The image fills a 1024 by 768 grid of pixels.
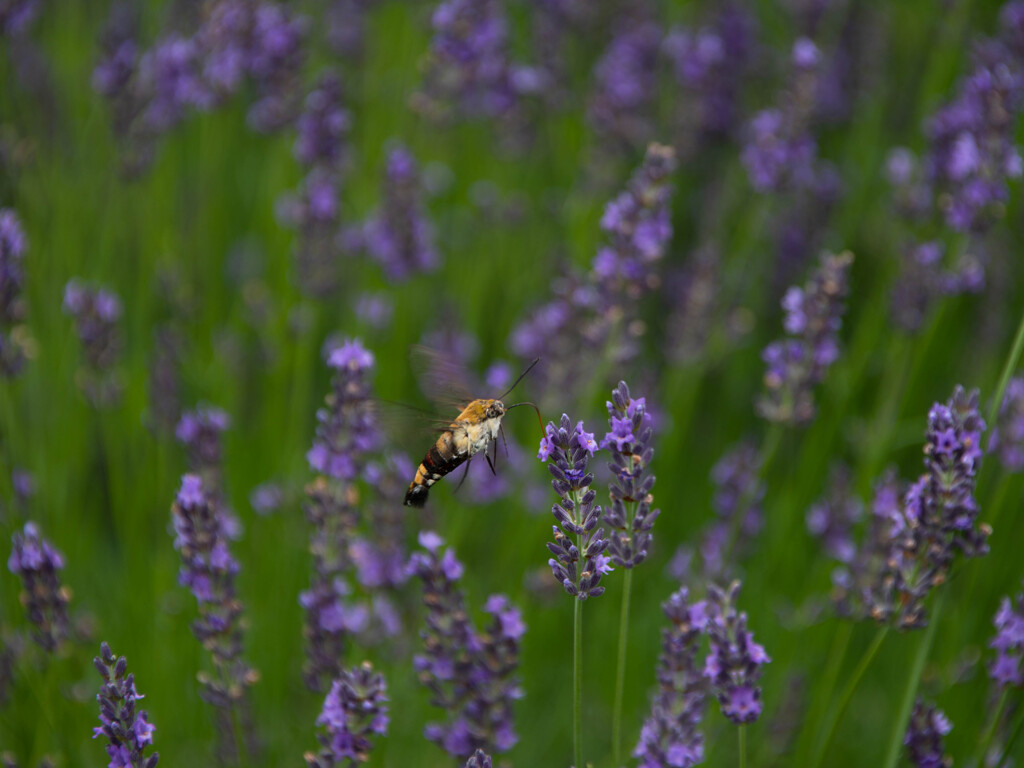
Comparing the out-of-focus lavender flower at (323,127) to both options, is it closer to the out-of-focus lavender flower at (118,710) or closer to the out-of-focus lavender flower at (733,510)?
the out-of-focus lavender flower at (733,510)

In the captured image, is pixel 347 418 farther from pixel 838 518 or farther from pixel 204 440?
pixel 838 518

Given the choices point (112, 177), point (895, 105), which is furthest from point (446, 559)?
point (895, 105)

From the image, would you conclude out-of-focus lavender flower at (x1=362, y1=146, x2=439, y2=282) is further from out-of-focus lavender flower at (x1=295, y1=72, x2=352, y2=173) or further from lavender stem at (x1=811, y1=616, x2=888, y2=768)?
lavender stem at (x1=811, y1=616, x2=888, y2=768)

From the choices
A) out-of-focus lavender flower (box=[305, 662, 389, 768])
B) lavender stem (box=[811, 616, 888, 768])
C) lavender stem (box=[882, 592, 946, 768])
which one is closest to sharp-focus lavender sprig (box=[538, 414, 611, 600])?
out-of-focus lavender flower (box=[305, 662, 389, 768])

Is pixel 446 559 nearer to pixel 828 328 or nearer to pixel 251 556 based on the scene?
pixel 828 328

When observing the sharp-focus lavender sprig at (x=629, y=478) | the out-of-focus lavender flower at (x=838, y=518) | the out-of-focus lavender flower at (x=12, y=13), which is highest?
the out-of-focus lavender flower at (x=12, y=13)

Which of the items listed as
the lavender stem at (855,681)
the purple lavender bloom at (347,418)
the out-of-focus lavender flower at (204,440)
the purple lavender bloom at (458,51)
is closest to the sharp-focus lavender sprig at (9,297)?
the out-of-focus lavender flower at (204,440)
